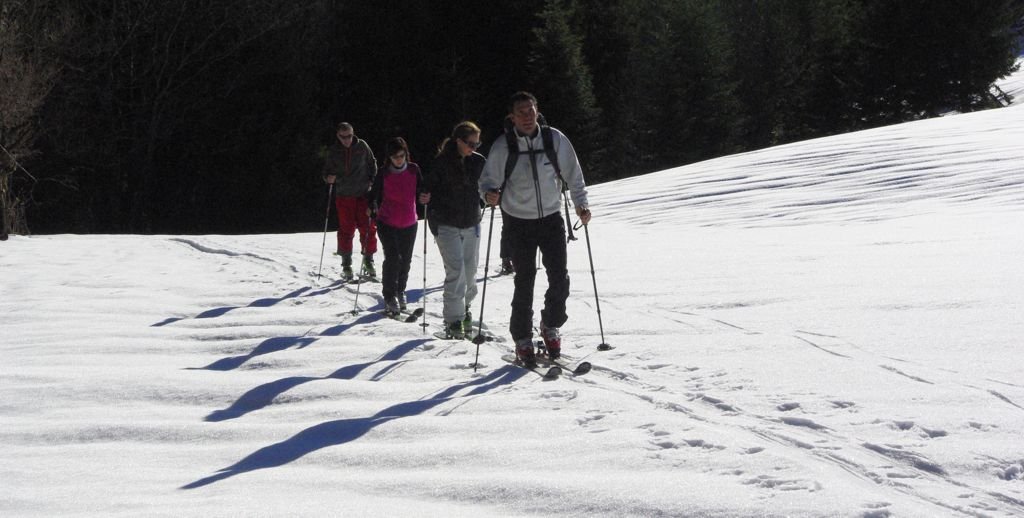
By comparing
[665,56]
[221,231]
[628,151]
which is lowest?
[221,231]

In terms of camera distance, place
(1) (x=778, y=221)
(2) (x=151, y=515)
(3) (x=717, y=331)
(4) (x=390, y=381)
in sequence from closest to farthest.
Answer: (2) (x=151, y=515)
(4) (x=390, y=381)
(3) (x=717, y=331)
(1) (x=778, y=221)

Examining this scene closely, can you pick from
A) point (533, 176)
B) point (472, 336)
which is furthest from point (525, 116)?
point (472, 336)

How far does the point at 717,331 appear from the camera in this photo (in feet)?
26.2

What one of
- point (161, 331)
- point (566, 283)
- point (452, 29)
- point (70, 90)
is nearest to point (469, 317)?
point (566, 283)

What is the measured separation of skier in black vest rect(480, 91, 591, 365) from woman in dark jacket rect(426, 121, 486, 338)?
129 centimetres

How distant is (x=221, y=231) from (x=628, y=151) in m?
16.1

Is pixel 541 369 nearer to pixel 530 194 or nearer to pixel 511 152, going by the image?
pixel 530 194

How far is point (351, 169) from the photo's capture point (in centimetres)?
1197

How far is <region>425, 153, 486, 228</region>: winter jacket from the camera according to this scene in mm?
8312

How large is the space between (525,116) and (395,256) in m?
3.26

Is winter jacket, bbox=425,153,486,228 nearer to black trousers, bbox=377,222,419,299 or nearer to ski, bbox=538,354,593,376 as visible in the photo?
black trousers, bbox=377,222,419,299

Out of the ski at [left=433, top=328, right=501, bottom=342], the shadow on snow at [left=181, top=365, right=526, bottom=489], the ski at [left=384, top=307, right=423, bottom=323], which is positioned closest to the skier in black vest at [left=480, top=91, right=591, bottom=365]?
the shadow on snow at [left=181, top=365, right=526, bottom=489]

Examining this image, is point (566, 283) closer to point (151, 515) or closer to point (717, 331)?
point (717, 331)

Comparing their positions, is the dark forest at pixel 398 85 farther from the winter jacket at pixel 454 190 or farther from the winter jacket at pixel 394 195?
the winter jacket at pixel 454 190
